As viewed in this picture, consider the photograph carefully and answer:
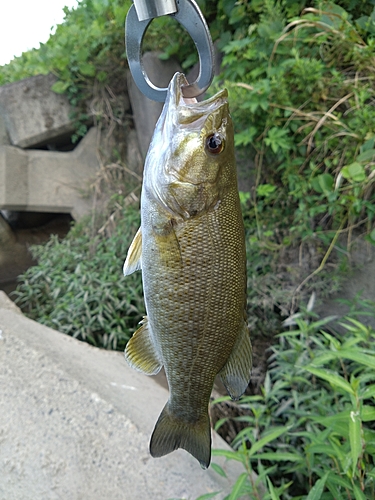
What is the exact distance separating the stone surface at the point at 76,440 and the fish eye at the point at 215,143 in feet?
4.67

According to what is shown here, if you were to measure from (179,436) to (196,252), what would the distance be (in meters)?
0.42

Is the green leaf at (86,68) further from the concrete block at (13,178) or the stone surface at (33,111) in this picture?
the concrete block at (13,178)

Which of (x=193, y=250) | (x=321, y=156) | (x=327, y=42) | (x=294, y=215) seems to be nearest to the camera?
(x=193, y=250)

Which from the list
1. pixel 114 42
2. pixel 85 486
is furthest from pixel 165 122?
pixel 114 42

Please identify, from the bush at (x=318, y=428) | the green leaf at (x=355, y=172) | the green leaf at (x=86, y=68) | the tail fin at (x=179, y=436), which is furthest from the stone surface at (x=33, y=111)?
the tail fin at (x=179, y=436)

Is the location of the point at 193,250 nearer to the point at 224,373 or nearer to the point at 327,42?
the point at 224,373

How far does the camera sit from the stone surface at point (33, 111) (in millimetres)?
3986

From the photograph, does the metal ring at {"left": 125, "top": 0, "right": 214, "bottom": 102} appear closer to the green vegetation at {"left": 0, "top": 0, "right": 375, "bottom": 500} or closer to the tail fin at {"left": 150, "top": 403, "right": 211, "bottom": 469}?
the tail fin at {"left": 150, "top": 403, "right": 211, "bottom": 469}

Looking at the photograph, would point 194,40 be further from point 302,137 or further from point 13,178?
point 13,178

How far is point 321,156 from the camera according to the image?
7.83ft

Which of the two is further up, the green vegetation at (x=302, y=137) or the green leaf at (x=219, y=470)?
the green vegetation at (x=302, y=137)

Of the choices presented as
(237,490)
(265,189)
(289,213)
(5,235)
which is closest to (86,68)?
(5,235)

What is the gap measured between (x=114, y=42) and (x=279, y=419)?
3.42 m

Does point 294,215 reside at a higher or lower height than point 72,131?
lower
